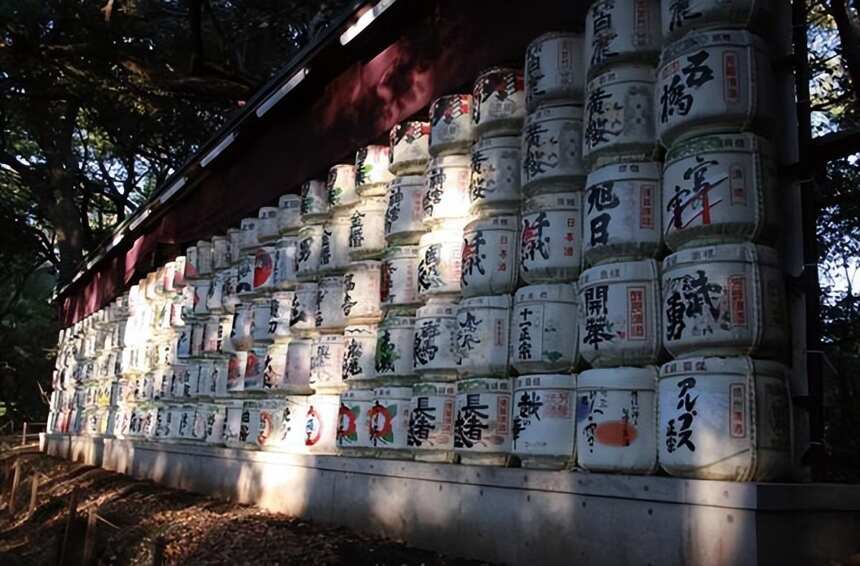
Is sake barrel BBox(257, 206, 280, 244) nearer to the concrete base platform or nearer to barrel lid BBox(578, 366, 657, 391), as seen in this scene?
the concrete base platform

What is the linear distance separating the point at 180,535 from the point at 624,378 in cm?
552

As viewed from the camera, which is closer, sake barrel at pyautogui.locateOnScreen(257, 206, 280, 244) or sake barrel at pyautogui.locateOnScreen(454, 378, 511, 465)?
sake barrel at pyautogui.locateOnScreen(454, 378, 511, 465)

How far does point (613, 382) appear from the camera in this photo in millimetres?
5016

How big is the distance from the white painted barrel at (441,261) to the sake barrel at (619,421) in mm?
1914

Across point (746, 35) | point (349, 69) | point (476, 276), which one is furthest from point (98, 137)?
point (746, 35)

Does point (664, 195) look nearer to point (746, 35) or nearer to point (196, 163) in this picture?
point (746, 35)

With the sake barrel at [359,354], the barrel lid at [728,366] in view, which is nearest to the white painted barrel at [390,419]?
the sake barrel at [359,354]

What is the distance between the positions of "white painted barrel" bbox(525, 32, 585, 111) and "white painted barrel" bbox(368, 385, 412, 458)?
9.16ft

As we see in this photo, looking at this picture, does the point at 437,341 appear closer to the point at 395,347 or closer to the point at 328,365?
the point at 395,347

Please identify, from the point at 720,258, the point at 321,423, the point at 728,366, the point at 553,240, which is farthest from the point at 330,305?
the point at 728,366

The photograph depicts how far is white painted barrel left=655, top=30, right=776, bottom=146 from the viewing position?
4809 millimetres

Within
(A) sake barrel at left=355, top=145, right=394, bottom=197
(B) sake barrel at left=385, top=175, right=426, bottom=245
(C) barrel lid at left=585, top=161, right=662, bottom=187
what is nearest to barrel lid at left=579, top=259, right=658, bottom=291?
(C) barrel lid at left=585, top=161, right=662, bottom=187

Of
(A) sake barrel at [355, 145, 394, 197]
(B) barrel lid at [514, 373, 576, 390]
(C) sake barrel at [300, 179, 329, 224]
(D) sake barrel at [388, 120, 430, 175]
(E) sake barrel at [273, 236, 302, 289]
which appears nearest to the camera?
(B) barrel lid at [514, 373, 576, 390]

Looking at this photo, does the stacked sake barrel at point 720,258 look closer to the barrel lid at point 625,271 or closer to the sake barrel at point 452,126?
the barrel lid at point 625,271
